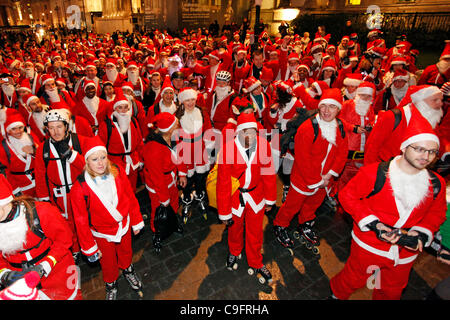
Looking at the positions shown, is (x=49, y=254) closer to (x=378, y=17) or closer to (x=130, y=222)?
(x=130, y=222)

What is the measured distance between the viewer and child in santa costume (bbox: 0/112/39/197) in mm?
4180

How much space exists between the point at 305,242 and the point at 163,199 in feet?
8.25

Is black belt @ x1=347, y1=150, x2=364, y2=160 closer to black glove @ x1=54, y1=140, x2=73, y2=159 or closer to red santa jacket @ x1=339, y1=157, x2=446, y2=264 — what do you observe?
red santa jacket @ x1=339, y1=157, x2=446, y2=264

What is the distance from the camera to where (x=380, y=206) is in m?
2.76

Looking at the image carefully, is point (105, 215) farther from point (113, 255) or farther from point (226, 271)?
point (226, 271)

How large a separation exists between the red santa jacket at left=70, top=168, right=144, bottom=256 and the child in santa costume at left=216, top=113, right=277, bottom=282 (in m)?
1.20

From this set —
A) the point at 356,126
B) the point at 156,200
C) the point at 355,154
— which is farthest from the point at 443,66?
the point at 156,200

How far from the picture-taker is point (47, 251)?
2.73 metres

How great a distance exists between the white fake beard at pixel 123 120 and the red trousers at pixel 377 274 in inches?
158

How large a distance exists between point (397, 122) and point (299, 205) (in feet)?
6.37

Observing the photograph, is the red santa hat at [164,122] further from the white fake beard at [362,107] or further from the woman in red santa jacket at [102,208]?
the white fake beard at [362,107]

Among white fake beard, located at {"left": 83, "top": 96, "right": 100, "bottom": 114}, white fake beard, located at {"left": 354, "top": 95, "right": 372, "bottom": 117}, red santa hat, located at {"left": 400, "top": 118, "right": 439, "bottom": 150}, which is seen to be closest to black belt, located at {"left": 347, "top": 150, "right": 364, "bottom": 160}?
white fake beard, located at {"left": 354, "top": 95, "right": 372, "bottom": 117}
